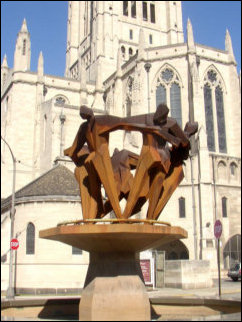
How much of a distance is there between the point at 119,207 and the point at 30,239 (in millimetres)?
16693

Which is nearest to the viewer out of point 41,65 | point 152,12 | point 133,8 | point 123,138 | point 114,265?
point 114,265

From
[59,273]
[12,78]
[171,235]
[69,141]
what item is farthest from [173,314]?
[12,78]

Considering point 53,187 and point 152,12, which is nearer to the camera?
point 53,187

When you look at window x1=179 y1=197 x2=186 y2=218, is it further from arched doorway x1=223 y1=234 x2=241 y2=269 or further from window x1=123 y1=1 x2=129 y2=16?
window x1=123 y1=1 x2=129 y2=16

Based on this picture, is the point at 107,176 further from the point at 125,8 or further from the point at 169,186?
the point at 125,8

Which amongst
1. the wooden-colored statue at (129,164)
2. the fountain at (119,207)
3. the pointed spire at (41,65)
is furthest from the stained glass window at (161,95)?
the wooden-colored statue at (129,164)

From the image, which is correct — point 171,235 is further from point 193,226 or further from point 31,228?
point 193,226

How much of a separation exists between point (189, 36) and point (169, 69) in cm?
395

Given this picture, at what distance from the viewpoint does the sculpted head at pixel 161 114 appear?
10.8 m

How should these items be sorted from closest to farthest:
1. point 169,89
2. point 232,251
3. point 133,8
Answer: point 232,251 < point 169,89 < point 133,8

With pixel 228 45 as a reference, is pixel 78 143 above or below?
below

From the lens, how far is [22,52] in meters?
48.9

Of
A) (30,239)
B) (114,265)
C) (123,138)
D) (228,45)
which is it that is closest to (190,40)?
(228,45)

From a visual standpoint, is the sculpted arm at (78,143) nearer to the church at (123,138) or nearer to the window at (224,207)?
the church at (123,138)
